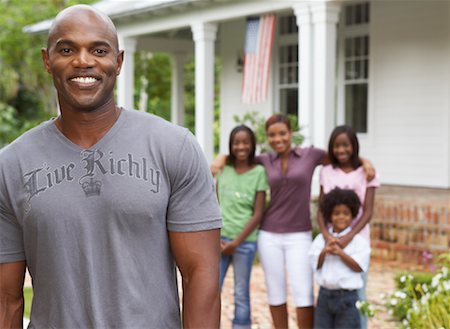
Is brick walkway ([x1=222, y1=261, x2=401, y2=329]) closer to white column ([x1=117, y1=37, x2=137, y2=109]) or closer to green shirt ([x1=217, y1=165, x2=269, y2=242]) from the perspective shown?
green shirt ([x1=217, y1=165, x2=269, y2=242])

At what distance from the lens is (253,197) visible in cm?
560

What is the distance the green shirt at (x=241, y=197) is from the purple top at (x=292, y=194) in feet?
0.32

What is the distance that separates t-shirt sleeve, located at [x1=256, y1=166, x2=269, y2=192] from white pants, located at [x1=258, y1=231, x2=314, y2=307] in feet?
1.08

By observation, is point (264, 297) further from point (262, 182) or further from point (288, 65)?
point (288, 65)

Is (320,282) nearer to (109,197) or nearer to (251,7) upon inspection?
(109,197)

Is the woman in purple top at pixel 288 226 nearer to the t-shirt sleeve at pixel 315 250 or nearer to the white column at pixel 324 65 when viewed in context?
the t-shirt sleeve at pixel 315 250

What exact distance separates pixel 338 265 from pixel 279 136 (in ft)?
3.45

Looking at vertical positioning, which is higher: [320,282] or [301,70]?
[301,70]

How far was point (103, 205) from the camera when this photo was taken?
197 cm

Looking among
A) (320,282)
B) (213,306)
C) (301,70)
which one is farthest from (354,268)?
(301,70)

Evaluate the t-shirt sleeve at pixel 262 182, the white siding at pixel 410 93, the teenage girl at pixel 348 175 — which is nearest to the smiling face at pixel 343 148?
the teenage girl at pixel 348 175

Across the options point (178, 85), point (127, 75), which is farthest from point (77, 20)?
point (178, 85)

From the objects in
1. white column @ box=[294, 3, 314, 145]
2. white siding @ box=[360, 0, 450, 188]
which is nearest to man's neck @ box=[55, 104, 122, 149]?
white column @ box=[294, 3, 314, 145]

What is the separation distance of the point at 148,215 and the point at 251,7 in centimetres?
1045
